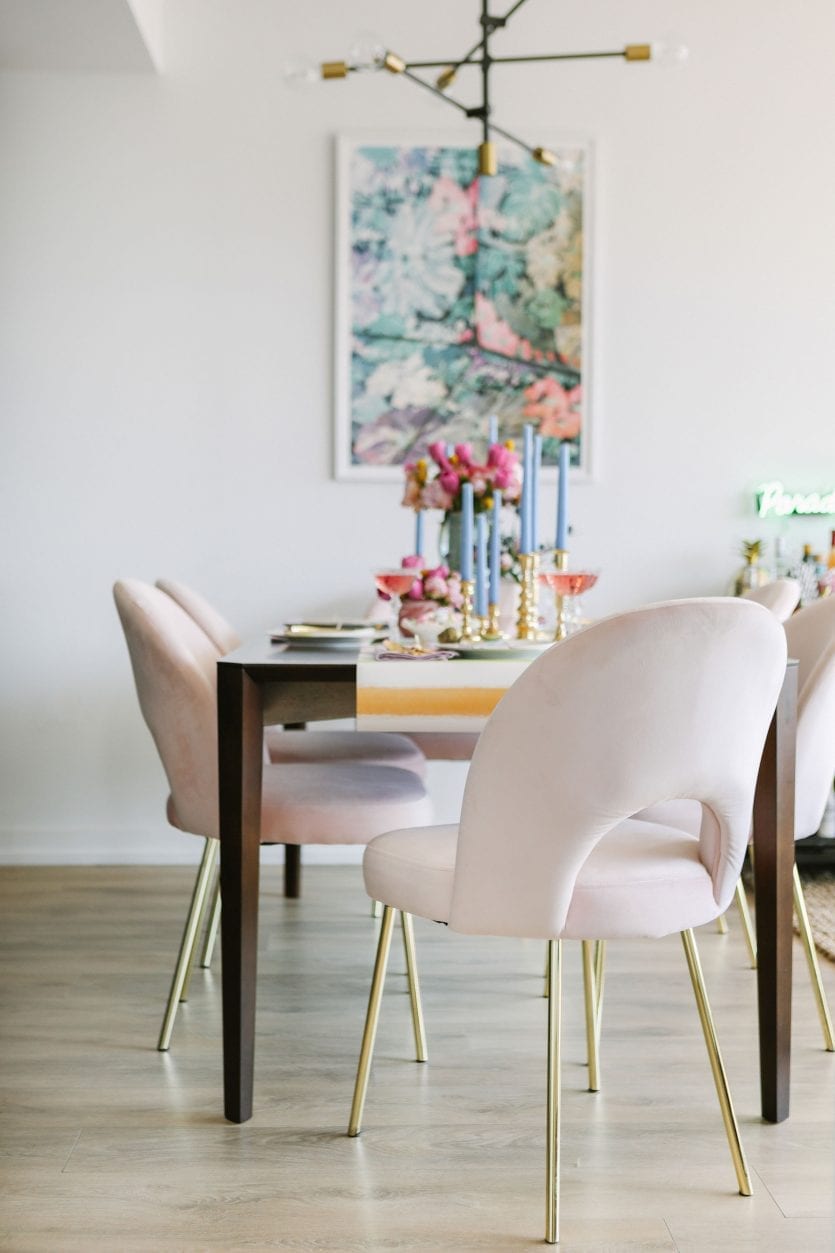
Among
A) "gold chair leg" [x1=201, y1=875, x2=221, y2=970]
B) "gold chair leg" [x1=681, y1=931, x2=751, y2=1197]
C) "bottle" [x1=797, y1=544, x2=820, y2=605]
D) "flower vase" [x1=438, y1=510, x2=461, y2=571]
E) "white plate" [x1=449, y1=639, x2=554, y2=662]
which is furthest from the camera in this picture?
"bottle" [x1=797, y1=544, x2=820, y2=605]

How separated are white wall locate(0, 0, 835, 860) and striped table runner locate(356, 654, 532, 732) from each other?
193 centimetres

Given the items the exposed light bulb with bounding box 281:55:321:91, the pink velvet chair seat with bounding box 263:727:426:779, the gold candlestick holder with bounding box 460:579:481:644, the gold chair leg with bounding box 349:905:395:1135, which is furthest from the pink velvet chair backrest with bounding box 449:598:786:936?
the exposed light bulb with bounding box 281:55:321:91

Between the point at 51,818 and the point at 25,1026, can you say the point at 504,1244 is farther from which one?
the point at 51,818

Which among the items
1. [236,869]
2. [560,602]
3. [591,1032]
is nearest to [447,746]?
[560,602]

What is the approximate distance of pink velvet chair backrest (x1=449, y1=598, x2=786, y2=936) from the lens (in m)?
1.57

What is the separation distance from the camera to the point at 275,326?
3973mm

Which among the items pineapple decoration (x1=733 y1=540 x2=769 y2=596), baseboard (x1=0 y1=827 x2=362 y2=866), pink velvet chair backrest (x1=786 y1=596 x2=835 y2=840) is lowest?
baseboard (x1=0 y1=827 x2=362 y2=866)

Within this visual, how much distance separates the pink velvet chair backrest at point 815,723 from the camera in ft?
7.27

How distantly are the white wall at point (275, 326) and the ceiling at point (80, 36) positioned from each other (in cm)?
8

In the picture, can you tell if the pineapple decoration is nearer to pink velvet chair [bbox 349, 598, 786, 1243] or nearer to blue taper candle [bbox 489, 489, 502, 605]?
blue taper candle [bbox 489, 489, 502, 605]

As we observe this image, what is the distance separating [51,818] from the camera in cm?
402

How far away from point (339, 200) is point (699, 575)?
1596 millimetres

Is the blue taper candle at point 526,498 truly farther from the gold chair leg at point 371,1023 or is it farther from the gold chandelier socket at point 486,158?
the gold chair leg at point 371,1023

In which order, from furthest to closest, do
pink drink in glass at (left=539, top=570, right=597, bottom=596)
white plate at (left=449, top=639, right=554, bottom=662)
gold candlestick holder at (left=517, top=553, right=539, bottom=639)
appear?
gold candlestick holder at (left=517, top=553, right=539, bottom=639) → pink drink in glass at (left=539, top=570, right=597, bottom=596) → white plate at (left=449, top=639, right=554, bottom=662)
